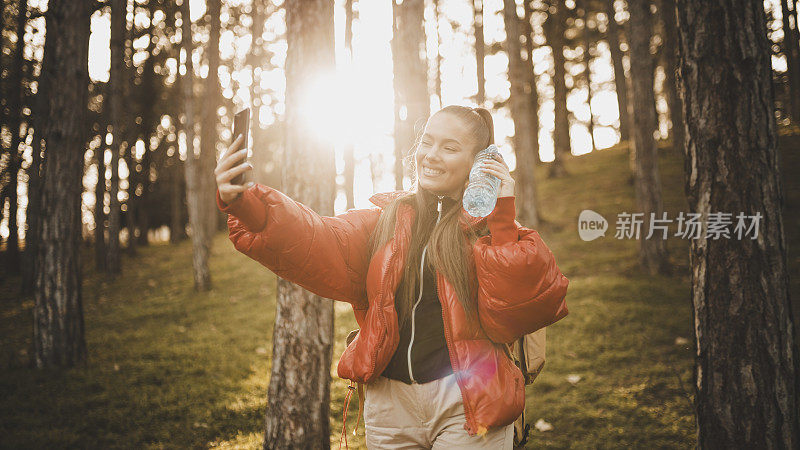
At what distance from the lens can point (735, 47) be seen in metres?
2.83

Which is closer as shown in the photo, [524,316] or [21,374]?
[524,316]

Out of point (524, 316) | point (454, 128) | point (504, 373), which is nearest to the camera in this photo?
point (524, 316)

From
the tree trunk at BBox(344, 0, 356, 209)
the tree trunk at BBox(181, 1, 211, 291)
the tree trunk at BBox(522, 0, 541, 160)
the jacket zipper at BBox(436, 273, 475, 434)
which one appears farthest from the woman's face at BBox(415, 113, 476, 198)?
the tree trunk at BBox(522, 0, 541, 160)

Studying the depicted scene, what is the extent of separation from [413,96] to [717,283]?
14.5 ft

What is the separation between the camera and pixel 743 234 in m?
2.82

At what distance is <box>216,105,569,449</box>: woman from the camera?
5.87ft

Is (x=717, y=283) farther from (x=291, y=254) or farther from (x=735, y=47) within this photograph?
(x=291, y=254)

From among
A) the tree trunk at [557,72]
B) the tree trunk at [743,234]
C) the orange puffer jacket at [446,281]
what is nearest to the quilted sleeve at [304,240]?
the orange puffer jacket at [446,281]

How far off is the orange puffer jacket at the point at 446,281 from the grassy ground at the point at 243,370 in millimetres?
3281

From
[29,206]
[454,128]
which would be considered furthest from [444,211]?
A: [29,206]

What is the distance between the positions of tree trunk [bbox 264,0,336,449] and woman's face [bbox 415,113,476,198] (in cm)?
216

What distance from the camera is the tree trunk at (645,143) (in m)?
9.68

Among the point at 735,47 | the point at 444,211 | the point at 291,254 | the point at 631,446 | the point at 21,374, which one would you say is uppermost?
the point at 735,47

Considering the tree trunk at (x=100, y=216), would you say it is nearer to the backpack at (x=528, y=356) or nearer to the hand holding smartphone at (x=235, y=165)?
the hand holding smartphone at (x=235, y=165)
